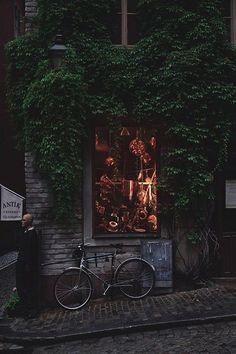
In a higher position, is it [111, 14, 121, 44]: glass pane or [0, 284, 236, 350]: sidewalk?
[111, 14, 121, 44]: glass pane

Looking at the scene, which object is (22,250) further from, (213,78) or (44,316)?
(213,78)

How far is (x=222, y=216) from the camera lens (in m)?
11.0

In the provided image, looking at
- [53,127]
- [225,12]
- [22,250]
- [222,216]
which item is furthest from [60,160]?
[225,12]

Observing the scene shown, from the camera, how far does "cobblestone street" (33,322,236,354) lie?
7.39 metres

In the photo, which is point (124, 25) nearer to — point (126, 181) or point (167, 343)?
point (126, 181)

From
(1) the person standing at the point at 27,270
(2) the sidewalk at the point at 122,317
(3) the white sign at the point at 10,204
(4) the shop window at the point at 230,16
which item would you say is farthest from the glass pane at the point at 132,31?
(2) the sidewalk at the point at 122,317

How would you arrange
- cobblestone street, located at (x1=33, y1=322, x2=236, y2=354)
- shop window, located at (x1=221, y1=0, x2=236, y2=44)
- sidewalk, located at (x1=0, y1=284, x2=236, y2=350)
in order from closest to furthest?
cobblestone street, located at (x1=33, y1=322, x2=236, y2=354)
sidewalk, located at (x1=0, y1=284, x2=236, y2=350)
shop window, located at (x1=221, y1=0, x2=236, y2=44)

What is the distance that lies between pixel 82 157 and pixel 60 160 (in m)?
0.71

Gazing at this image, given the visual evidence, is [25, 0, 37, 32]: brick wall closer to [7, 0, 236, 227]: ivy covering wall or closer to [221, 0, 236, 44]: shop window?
[7, 0, 236, 227]: ivy covering wall

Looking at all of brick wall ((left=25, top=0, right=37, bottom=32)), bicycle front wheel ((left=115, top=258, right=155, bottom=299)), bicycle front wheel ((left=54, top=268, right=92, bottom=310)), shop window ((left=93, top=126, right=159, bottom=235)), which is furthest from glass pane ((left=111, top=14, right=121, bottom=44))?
bicycle front wheel ((left=54, top=268, right=92, bottom=310))

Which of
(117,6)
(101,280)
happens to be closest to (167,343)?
(101,280)

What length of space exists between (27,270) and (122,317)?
1.92 metres

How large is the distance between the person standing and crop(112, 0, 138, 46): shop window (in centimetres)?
392

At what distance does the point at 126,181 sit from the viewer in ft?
35.2
